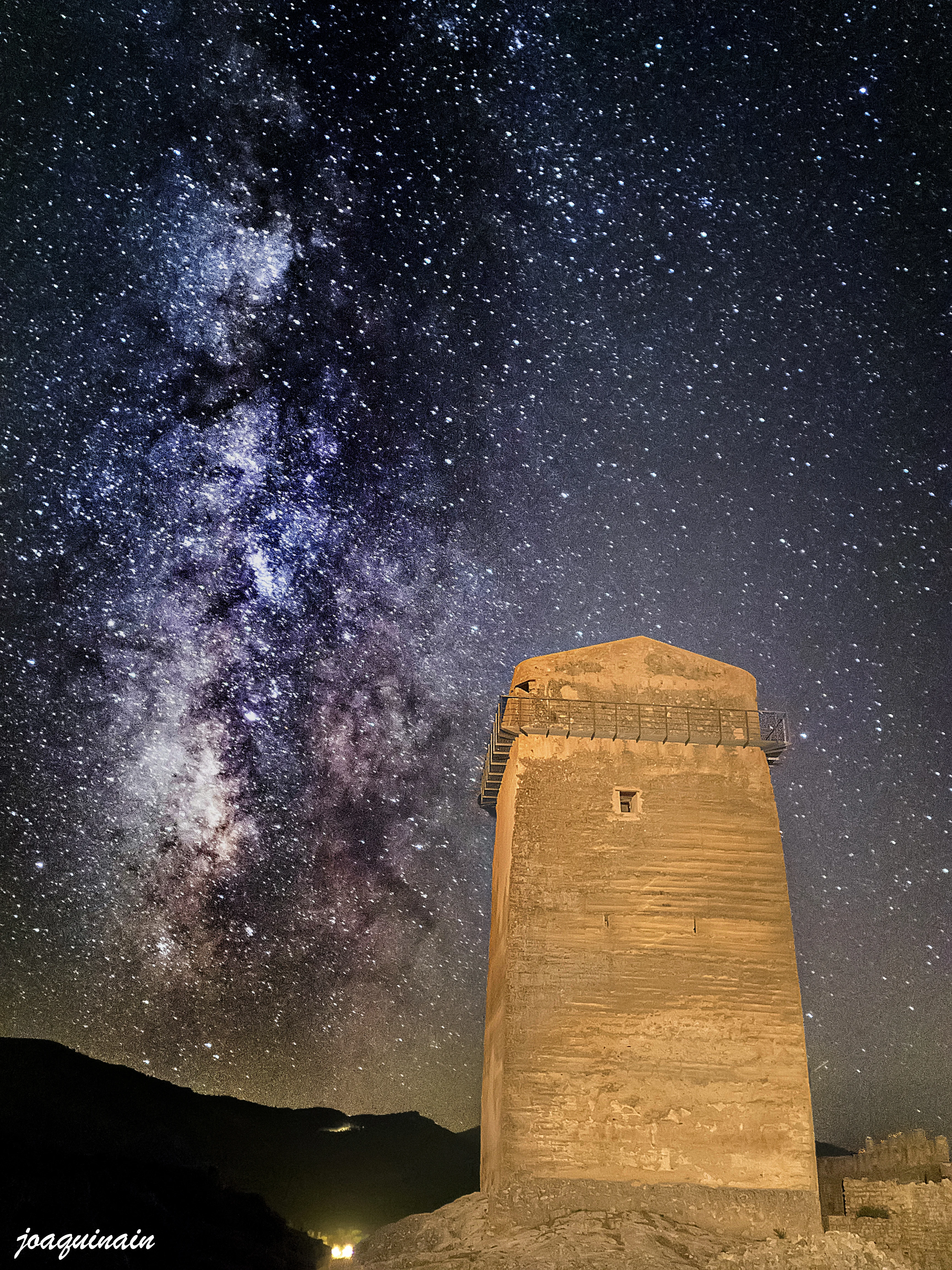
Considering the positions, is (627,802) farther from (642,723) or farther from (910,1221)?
(910,1221)

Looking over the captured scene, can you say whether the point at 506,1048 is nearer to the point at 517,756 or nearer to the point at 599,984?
the point at 599,984

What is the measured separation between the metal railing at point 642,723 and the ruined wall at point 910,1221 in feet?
24.8

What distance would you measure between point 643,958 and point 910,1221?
19.9ft

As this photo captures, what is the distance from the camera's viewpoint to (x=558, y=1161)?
46.4 feet

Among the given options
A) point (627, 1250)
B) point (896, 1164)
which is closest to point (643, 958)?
point (627, 1250)

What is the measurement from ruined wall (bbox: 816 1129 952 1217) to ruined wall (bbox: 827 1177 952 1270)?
3.16 feet

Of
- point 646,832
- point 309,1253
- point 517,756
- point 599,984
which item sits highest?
point 517,756

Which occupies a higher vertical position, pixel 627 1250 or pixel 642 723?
pixel 642 723

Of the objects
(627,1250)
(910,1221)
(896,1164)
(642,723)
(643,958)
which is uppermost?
(642,723)

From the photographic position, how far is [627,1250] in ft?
41.0

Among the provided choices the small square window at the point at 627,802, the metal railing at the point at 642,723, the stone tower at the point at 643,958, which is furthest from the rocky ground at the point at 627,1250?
the metal railing at the point at 642,723

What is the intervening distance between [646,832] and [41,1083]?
45983 mm

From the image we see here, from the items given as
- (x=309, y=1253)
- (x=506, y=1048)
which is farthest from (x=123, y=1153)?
(x=506, y=1048)

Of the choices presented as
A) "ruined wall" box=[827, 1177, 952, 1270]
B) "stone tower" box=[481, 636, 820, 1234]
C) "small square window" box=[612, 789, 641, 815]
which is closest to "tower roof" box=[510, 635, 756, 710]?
"stone tower" box=[481, 636, 820, 1234]
